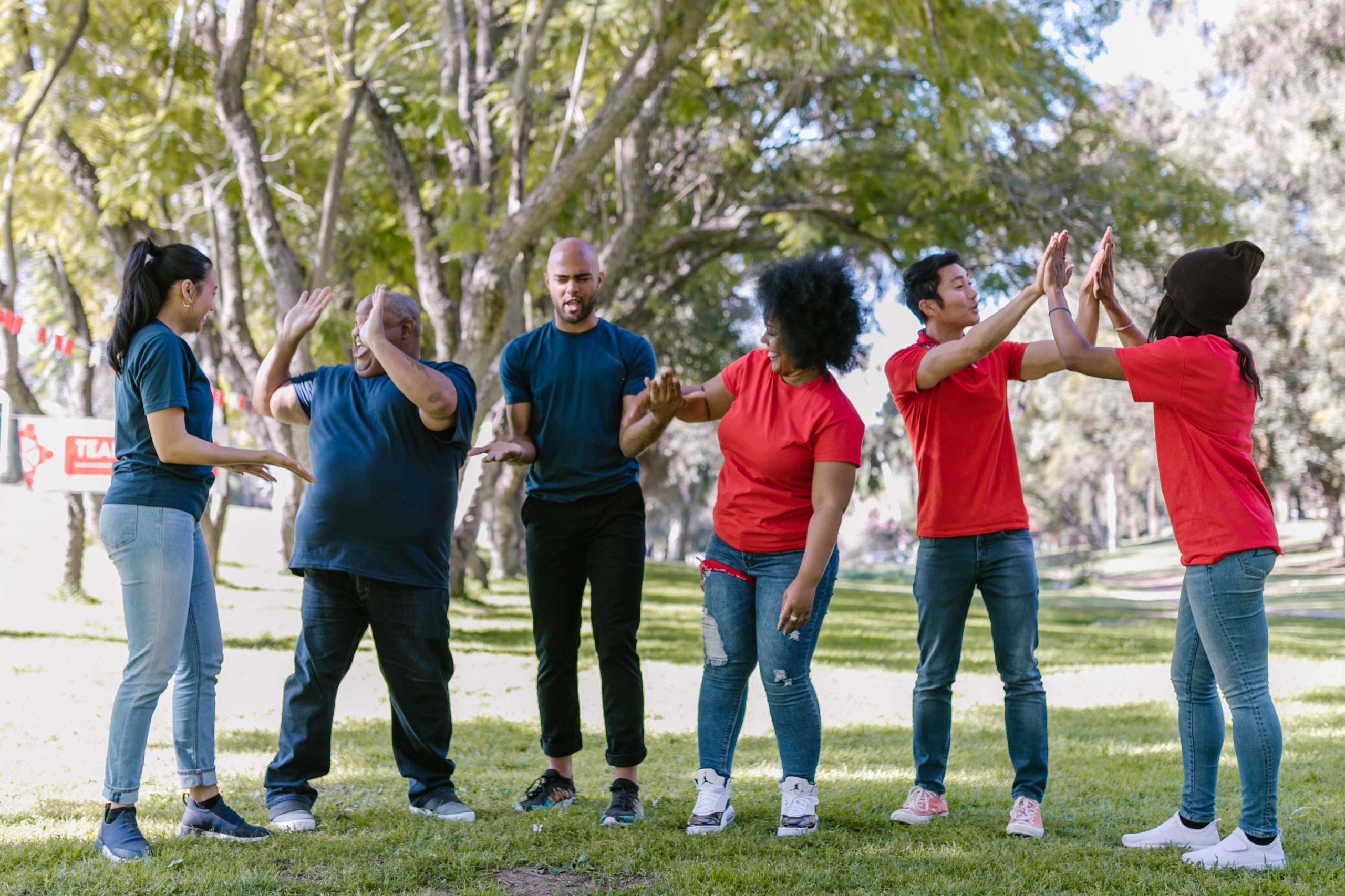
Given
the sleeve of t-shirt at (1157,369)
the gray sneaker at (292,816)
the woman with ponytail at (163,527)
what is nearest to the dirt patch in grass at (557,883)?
the gray sneaker at (292,816)

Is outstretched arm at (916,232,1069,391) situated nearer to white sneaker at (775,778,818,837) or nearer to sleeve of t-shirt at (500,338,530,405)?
sleeve of t-shirt at (500,338,530,405)

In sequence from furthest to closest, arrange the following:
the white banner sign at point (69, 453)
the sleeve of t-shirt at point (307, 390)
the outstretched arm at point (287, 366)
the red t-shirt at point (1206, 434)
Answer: the white banner sign at point (69, 453), the sleeve of t-shirt at point (307, 390), the outstretched arm at point (287, 366), the red t-shirt at point (1206, 434)

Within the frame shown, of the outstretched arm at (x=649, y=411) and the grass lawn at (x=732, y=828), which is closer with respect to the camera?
the grass lawn at (x=732, y=828)

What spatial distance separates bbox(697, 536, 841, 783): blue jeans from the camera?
4.35 meters

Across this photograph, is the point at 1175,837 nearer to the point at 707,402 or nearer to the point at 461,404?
the point at 707,402

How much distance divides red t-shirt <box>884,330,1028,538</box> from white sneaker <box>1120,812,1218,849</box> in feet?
3.80

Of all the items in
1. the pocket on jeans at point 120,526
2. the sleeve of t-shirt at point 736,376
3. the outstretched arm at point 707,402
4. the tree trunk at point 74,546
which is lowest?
the tree trunk at point 74,546

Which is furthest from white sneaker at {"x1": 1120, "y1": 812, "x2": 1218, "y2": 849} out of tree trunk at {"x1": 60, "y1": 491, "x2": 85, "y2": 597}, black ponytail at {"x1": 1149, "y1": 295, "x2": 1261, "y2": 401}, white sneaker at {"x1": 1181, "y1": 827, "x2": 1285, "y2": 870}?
tree trunk at {"x1": 60, "y1": 491, "x2": 85, "y2": 597}

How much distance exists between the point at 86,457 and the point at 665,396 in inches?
305

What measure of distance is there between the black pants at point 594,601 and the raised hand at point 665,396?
1.32ft

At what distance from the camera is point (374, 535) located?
446cm

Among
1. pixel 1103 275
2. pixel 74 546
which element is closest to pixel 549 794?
pixel 1103 275

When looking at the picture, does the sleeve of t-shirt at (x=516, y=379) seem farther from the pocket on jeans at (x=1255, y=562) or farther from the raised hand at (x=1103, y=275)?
the pocket on jeans at (x=1255, y=562)

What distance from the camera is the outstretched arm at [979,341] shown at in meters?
4.11
